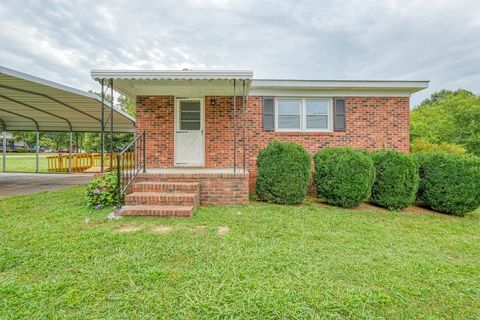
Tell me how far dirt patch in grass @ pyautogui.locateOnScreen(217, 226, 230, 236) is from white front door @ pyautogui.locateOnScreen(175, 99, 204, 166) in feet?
11.9

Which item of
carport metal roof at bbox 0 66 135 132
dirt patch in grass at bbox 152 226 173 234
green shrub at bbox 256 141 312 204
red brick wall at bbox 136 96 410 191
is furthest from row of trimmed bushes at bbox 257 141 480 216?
carport metal roof at bbox 0 66 135 132

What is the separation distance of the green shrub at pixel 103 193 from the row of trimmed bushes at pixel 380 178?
3224 mm

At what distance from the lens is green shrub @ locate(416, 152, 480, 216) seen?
17.3ft

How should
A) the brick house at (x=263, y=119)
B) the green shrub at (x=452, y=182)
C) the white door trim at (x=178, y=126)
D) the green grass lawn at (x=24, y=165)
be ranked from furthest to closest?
the green grass lawn at (x=24, y=165) < the white door trim at (x=178, y=126) < the brick house at (x=263, y=119) < the green shrub at (x=452, y=182)

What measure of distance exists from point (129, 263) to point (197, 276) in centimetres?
84

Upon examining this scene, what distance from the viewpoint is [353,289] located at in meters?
2.20

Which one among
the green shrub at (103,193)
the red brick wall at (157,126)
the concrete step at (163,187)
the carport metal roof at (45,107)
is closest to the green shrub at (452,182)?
the concrete step at (163,187)

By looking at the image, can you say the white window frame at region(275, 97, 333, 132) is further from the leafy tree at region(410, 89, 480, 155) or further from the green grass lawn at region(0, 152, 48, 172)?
the leafy tree at region(410, 89, 480, 155)

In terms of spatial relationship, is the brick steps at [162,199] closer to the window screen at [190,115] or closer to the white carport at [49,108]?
the white carport at [49,108]

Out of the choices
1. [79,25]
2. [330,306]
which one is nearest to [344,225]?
[330,306]

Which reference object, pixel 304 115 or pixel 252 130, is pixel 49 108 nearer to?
pixel 252 130

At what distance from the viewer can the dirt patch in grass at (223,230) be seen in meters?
3.67

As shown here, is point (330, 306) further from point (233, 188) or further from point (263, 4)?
point (263, 4)

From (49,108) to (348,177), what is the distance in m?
11.2
